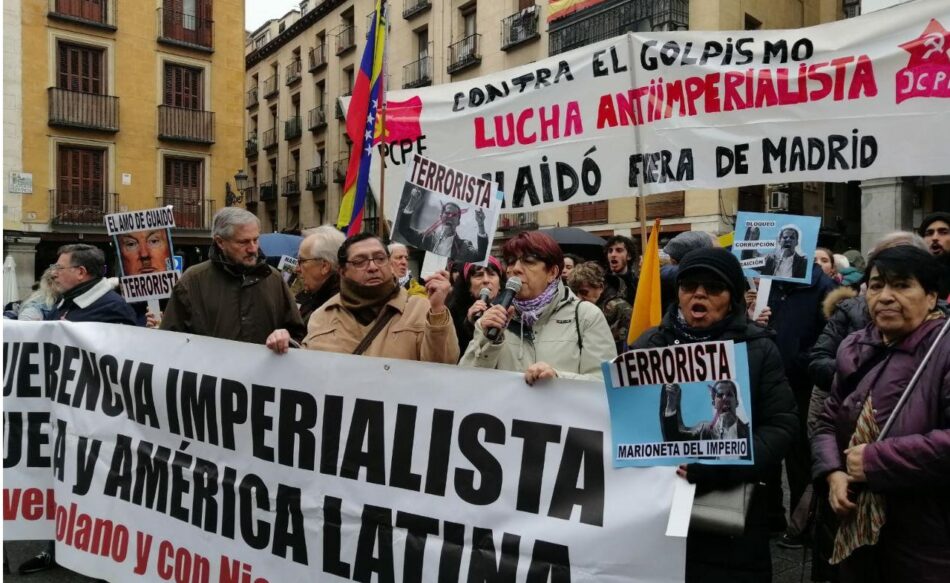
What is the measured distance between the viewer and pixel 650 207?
62.5ft

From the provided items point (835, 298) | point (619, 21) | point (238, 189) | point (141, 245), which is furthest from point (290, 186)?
point (835, 298)

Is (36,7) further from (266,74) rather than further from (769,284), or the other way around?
(769,284)

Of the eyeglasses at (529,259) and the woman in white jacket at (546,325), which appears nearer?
the woman in white jacket at (546,325)

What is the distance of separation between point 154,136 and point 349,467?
25833 millimetres

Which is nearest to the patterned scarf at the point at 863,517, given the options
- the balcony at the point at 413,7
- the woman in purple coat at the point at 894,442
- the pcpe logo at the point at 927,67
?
the woman in purple coat at the point at 894,442

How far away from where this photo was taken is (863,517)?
90.0 inches

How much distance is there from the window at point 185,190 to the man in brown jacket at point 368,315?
971 inches

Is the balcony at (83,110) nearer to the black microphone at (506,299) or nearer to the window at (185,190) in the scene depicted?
the window at (185,190)

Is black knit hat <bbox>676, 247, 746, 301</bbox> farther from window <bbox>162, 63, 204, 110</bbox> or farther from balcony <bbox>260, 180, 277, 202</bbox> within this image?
balcony <bbox>260, 180, 277, 202</bbox>

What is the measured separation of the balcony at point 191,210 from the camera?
26062 millimetres

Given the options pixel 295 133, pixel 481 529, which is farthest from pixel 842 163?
pixel 295 133

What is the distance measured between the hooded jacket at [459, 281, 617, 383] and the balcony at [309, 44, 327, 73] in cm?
3410

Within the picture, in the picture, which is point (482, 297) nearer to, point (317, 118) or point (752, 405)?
point (752, 405)

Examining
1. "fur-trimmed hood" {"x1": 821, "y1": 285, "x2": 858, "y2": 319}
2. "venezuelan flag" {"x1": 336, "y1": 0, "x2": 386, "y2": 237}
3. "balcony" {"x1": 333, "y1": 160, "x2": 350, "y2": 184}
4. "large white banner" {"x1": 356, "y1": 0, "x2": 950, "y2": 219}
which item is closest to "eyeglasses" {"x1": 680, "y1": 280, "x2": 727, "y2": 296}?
"large white banner" {"x1": 356, "y1": 0, "x2": 950, "y2": 219}
